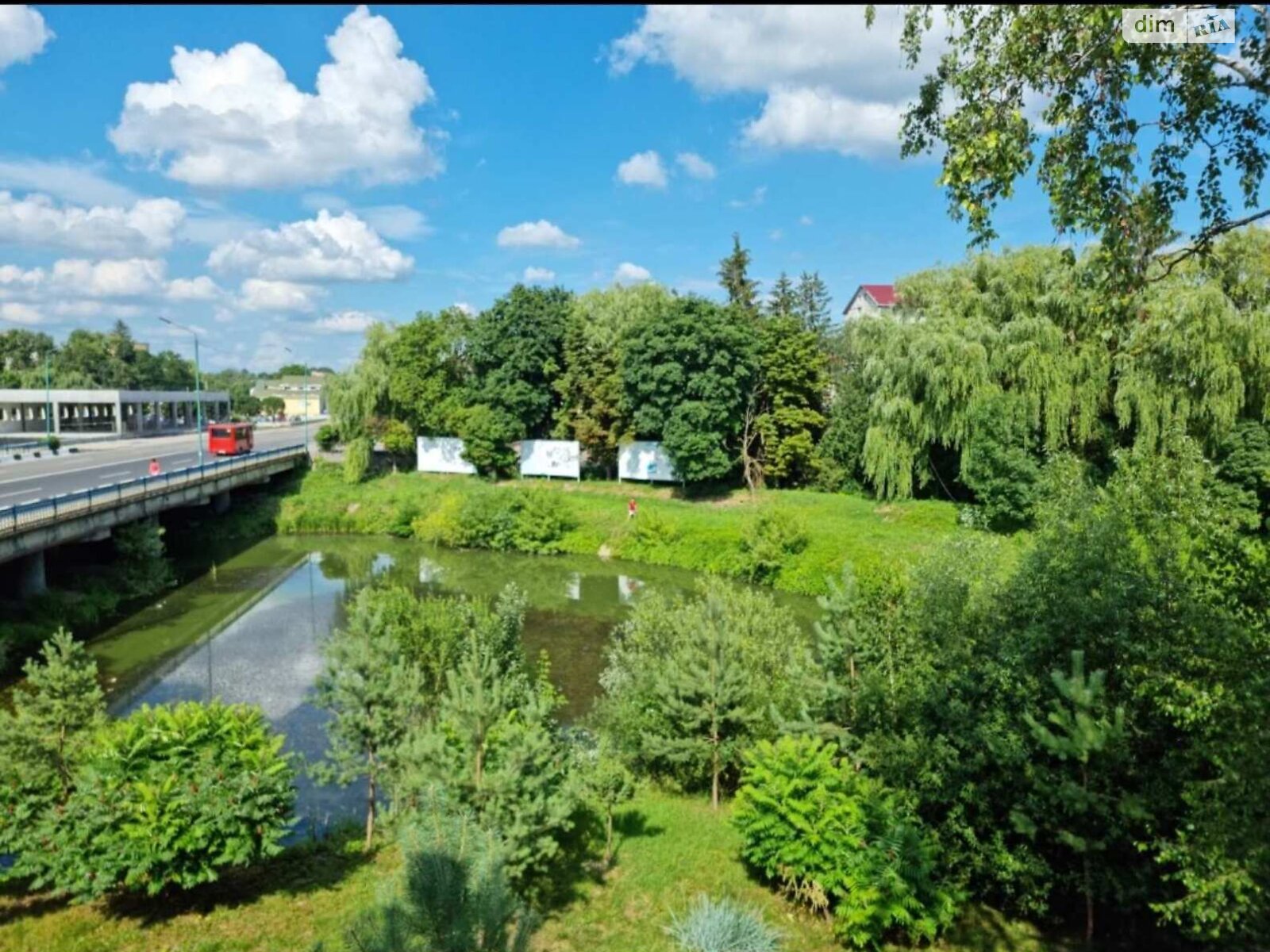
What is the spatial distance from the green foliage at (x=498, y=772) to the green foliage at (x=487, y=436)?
3267 cm

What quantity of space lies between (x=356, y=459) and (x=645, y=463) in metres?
16.5

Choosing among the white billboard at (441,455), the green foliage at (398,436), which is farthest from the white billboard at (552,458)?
the green foliage at (398,436)

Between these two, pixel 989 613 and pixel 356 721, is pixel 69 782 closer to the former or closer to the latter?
pixel 356 721

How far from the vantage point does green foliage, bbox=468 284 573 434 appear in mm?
42812

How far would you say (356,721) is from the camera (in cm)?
1165

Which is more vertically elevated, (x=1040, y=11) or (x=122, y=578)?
(x=1040, y=11)

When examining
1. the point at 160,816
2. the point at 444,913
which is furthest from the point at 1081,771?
the point at 160,816

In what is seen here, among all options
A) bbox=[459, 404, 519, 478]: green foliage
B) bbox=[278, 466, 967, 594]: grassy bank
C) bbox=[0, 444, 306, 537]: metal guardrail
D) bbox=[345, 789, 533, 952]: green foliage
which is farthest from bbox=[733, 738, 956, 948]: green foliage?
bbox=[459, 404, 519, 478]: green foliage

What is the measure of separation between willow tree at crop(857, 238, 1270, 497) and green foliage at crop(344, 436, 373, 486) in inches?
1091

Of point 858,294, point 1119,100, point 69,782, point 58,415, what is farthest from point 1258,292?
point 58,415

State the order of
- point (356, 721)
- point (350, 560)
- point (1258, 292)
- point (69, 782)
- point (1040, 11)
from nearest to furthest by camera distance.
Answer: point (1040, 11) → point (69, 782) → point (356, 721) → point (1258, 292) → point (350, 560)

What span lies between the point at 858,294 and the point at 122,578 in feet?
220

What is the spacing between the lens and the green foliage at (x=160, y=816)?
955cm

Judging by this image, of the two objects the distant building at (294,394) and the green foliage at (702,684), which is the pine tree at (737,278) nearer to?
the green foliage at (702,684)
